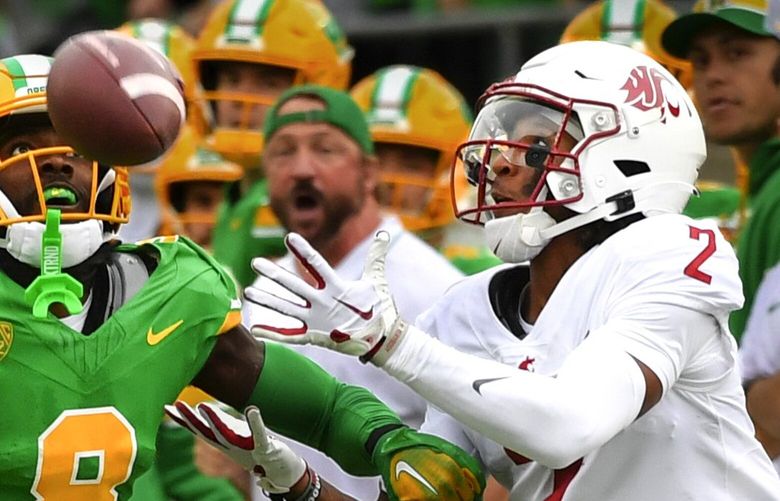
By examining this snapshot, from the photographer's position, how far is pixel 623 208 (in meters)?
3.83

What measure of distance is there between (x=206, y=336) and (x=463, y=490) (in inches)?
23.0

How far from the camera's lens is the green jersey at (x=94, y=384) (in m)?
3.55

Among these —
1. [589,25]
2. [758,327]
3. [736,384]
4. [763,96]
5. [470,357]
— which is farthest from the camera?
[589,25]

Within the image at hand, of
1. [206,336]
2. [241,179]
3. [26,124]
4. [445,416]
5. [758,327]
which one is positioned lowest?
[241,179]

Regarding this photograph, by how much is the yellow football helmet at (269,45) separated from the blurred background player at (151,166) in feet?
0.76

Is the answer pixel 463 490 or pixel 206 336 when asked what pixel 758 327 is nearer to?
pixel 463 490

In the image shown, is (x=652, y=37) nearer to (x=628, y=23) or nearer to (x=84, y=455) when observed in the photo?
(x=628, y=23)

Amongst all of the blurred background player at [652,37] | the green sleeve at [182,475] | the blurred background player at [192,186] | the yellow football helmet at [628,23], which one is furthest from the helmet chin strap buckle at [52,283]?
the blurred background player at [192,186]

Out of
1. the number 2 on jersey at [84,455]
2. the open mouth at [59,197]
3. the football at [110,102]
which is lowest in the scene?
the number 2 on jersey at [84,455]

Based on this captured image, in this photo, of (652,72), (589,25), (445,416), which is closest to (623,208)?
(652,72)

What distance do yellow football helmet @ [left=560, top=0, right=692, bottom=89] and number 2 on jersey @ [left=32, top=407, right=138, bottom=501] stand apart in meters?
3.35

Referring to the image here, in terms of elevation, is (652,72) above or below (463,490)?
above

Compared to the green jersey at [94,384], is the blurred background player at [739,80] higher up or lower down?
lower down

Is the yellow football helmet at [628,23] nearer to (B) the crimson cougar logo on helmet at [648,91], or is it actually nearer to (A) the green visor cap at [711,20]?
(A) the green visor cap at [711,20]
